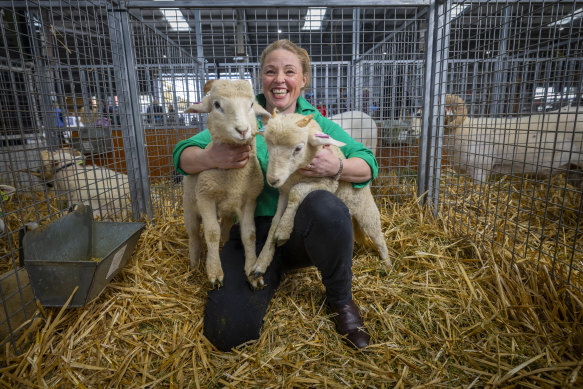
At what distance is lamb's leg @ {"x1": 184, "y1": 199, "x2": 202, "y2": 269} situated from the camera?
234cm

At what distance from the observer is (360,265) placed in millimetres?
2682

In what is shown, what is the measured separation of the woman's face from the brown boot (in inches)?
57.4

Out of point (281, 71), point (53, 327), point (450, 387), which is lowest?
point (450, 387)

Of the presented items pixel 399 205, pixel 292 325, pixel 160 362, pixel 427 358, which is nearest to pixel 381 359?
pixel 427 358

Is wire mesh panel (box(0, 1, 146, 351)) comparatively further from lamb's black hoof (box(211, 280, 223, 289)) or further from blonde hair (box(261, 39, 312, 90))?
blonde hair (box(261, 39, 312, 90))

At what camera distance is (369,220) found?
8.34ft

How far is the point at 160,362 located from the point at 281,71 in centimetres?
198

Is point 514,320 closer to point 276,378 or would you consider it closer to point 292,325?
point 292,325

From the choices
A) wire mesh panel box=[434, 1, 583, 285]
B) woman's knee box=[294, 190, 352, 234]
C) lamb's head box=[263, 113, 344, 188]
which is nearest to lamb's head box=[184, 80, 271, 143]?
lamb's head box=[263, 113, 344, 188]

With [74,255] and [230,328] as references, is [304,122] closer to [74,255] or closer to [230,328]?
[230,328]

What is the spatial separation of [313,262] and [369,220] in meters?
0.74

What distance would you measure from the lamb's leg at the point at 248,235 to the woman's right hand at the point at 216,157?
0.32 meters

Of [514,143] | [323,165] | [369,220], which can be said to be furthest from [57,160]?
[514,143]

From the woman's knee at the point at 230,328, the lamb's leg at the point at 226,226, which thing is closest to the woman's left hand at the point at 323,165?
Answer: the lamb's leg at the point at 226,226
